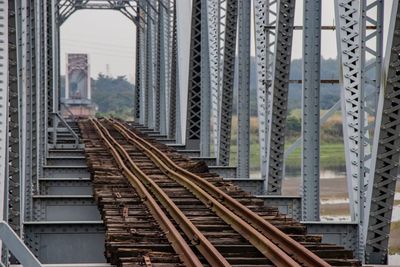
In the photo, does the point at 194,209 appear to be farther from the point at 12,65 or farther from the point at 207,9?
the point at 207,9

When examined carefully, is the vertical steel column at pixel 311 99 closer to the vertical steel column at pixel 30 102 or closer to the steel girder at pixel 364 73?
the steel girder at pixel 364 73

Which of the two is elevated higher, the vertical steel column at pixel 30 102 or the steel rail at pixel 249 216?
the vertical steel column at pixel 30 102

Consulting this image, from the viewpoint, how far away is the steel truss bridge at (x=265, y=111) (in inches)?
478

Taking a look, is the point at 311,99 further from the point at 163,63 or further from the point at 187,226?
the point at 163,63

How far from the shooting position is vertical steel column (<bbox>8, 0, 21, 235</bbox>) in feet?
40.8

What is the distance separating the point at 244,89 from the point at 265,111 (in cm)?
299

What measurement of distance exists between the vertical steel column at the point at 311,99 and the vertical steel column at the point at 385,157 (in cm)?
331

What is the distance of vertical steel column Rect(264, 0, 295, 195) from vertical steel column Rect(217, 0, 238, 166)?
5.50 meters

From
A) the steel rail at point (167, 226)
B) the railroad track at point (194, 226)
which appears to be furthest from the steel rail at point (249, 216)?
the steel rail at point (167, 226)

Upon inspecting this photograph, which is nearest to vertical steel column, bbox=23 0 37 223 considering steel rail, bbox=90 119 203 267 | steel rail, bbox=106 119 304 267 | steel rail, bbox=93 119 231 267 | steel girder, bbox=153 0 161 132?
steel rail, bbox=90 119 203 267

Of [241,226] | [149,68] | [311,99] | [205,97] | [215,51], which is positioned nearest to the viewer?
[241,226]

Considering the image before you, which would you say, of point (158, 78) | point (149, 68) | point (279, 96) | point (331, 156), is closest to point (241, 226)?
point (279, 96)

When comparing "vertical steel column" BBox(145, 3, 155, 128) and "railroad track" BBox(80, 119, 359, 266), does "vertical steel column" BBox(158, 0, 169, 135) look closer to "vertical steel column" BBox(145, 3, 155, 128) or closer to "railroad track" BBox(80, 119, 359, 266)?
"vertical steel column" BBox(145, 3, 155, 128)

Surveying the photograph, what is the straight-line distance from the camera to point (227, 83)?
24.9 meters
